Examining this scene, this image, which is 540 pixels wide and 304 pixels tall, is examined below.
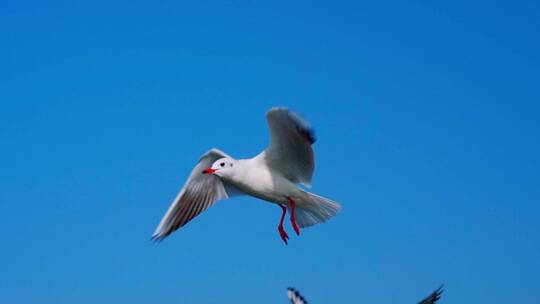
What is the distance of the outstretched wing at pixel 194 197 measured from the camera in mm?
9109

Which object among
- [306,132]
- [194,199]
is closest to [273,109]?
[306,132]

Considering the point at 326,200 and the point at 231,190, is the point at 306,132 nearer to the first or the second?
the point at 326,200

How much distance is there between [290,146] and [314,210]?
0.91 m

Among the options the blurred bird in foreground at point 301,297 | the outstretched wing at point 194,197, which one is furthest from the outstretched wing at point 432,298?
the outstretched wing at point 194,197

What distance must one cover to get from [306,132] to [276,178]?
2.80ft

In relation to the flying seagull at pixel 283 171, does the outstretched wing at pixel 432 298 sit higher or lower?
lower

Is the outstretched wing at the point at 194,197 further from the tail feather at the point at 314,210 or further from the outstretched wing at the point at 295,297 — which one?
the outstretched wing at the point at 295,297

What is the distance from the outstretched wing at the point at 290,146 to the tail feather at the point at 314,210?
0.65ft

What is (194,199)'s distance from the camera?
9.23 metres

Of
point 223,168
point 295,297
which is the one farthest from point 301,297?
point 223,168

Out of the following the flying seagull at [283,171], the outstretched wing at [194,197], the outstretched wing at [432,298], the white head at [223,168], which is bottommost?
the outstretched wing at [432,298]

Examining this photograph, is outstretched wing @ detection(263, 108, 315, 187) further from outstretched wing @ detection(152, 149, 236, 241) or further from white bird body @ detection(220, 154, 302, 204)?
outstretched wing @ detection(152, 149, 236, 241)

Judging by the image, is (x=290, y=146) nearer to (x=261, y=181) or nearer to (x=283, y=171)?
(x=283, y=171)

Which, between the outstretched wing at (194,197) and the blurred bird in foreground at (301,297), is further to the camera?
the outstretched wing at (194,197)
